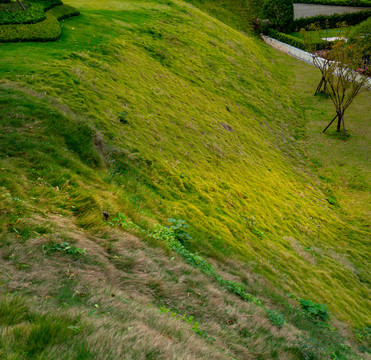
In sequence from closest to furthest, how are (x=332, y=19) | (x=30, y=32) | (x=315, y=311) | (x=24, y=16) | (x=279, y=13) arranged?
(x=315, y=311) → (x=30, y=32) → (x=24, y=16) → (x=279, y=13) → (x=332, y=19)

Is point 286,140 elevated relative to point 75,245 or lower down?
lower down

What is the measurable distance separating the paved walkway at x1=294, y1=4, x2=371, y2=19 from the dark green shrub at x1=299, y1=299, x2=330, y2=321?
164 ft

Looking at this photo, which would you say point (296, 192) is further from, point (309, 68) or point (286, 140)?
point (309, 68)

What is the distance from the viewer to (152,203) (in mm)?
7711

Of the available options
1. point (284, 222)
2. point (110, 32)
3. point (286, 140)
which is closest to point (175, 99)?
point (110, 32)

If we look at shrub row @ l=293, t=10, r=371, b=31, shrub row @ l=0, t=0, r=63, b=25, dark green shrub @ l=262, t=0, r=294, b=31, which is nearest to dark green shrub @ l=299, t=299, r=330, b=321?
shrub row @ l=0, t=0, r=63, b=25

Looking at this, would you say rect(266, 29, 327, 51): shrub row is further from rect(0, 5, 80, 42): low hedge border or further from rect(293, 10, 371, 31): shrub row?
rect(0, 5, 80, 42): low hedge border

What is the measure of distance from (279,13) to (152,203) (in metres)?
42.3

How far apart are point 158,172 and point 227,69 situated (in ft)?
57.9

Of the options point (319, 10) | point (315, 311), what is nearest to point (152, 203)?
point (315, 311)

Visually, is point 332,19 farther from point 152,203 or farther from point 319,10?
point 152,203

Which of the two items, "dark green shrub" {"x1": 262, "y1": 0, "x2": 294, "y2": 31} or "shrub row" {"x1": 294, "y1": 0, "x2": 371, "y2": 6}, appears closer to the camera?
"dark green shrub" {"x1": 262, "y1": 0, "x2": 294, "y2": 31}

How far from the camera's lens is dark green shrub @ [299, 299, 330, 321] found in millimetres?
7188

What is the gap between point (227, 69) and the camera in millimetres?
23531
